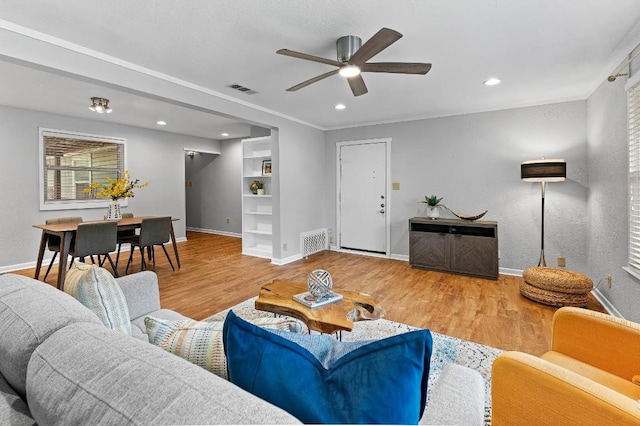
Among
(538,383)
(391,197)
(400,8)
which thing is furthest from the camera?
(391,197)

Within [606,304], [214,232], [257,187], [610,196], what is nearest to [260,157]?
[257,187]

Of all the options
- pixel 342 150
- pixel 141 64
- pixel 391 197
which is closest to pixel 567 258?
pixel 391 197

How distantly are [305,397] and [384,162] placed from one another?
524cm

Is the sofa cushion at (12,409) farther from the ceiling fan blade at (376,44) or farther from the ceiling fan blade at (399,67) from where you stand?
the ceiling fan blade at (399,67)

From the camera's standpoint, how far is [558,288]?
10.6 ft

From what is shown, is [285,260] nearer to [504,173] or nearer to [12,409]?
[504,173]

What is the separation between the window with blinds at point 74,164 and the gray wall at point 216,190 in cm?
242

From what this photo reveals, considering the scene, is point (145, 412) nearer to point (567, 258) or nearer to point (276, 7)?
point (276, 7)

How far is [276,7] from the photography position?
2104 millimetres

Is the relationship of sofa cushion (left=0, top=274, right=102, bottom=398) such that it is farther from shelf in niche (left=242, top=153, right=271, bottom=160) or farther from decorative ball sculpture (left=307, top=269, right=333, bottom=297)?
shelf in niche (left=242, top=153, right=271, bottom=160)

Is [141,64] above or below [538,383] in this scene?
above

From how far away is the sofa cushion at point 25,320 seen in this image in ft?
2.76

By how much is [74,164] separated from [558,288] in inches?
297

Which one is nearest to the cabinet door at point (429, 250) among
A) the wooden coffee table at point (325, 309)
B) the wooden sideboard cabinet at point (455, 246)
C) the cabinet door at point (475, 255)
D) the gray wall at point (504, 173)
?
the wooden sideboard cabinet at point (455, 246)
